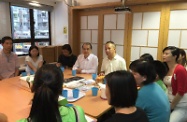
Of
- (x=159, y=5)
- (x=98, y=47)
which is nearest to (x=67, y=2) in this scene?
(x=98, y=47)

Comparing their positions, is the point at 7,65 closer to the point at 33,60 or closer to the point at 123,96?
the point at 33,60

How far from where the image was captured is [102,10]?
12.3ft

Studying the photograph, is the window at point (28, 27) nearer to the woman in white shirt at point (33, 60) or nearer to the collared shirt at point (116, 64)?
the woman in white shirt at point (33, 60)

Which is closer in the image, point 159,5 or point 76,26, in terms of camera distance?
point 159,5

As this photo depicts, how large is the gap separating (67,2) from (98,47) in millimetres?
1397

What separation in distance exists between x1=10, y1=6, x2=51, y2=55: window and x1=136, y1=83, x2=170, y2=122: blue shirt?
359 cm

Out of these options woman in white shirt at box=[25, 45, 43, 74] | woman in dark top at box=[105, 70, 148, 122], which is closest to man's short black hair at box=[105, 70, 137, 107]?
woman in dark top at box=[105, 70, 148, 122]

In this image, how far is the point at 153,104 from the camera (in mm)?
1189

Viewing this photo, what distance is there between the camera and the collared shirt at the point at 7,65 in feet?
9.43

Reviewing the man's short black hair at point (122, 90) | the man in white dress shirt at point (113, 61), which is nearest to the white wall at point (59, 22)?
the man in white dress shirt at point (113, 61)

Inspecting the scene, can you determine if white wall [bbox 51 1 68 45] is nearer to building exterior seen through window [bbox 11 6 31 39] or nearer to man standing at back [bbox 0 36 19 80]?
building exterior seen through window [bbox 11 6 31 39]

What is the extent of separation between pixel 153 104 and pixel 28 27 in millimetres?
3838

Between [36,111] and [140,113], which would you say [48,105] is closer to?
[36,111]

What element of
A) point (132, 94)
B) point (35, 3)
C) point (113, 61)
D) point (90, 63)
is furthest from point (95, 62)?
point (35, 3)
